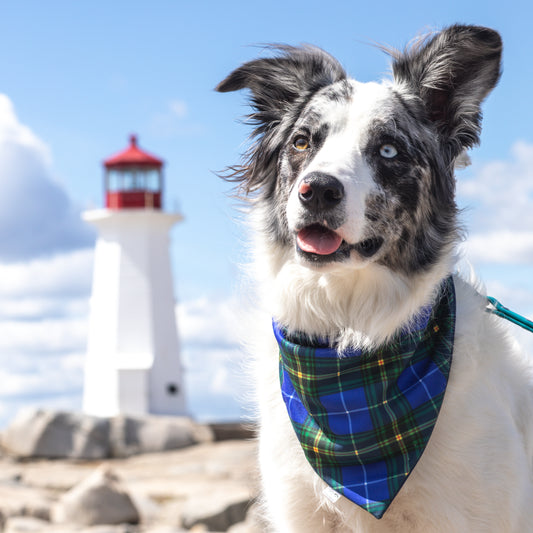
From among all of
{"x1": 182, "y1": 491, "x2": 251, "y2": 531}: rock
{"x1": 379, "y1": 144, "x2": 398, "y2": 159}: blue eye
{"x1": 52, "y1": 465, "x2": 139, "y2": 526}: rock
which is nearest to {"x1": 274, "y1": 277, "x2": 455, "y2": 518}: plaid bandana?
{"x1": 379, "y1": 144, "x2": 398, "y2": 159}: blue eye

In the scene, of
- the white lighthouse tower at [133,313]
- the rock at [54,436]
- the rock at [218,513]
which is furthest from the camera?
the white lighthouse tower at [133,313]

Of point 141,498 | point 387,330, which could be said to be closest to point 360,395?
point 387,330

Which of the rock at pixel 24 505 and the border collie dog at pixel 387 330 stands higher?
the border collie dog at pixel 387 330

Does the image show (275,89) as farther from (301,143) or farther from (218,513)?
(218,513)

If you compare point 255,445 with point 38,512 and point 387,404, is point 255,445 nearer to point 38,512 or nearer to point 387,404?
point 387,404

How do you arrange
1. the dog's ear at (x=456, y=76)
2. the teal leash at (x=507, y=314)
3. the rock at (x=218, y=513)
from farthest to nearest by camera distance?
the rock at (x=218, y=513) → the teal leash at (x=507, y=314) → the dog's ear at (x=456, y=76)

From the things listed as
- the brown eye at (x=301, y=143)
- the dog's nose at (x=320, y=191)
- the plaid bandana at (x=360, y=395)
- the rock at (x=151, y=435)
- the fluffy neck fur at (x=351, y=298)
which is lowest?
the rock at (x=151, y=435)

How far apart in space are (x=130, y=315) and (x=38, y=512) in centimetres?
1558

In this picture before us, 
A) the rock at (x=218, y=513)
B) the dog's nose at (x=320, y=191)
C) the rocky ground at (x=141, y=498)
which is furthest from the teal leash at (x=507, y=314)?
the rock at (x=218, y=513)

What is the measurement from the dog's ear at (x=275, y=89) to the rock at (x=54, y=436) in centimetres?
1810

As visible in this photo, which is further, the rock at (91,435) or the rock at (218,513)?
the rock at (91,435)

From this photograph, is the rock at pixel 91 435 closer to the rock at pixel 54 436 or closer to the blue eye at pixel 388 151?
the rock at pixel 54 436

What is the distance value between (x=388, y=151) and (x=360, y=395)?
1240 millimetres

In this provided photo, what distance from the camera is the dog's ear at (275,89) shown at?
169 inches
